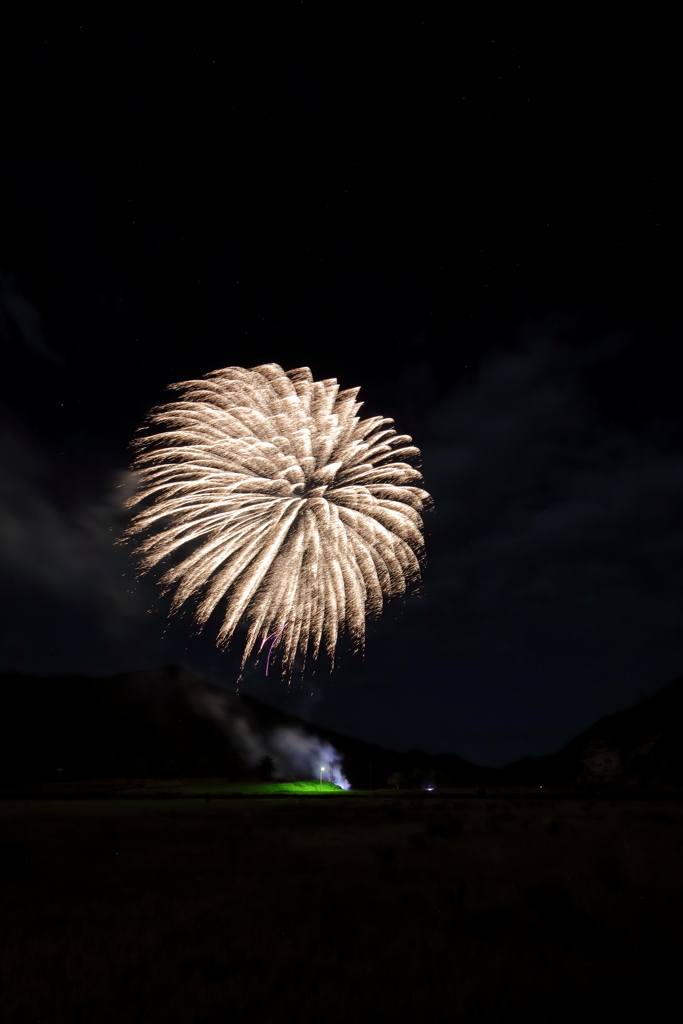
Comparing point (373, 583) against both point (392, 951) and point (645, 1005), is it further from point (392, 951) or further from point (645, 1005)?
point (645, 1005)

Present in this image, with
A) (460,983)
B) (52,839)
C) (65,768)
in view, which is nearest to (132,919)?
(460,983)

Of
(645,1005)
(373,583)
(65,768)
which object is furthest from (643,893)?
(65,768)

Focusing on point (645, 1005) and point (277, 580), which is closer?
point (645, 1005)

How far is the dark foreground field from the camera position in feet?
21.3

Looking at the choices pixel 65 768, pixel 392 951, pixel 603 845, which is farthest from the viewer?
pixel 65 768

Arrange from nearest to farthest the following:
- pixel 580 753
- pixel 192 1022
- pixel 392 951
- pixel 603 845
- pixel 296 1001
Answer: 1. pixel 192 1022
2. pixel 296 1001
3. pixel 392 951
4. pixel 603 845
5. pixel 580 753

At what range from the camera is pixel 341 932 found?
9.38 m

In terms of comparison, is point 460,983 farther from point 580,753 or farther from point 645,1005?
point 580,753

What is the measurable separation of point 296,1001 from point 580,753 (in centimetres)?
15164

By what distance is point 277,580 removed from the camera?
96.4ft

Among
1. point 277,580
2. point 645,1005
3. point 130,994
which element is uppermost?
point 277,580

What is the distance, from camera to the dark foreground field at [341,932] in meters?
6.48

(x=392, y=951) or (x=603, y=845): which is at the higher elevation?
(x=603, y=845)

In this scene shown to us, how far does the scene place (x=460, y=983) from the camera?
22.8 feet
